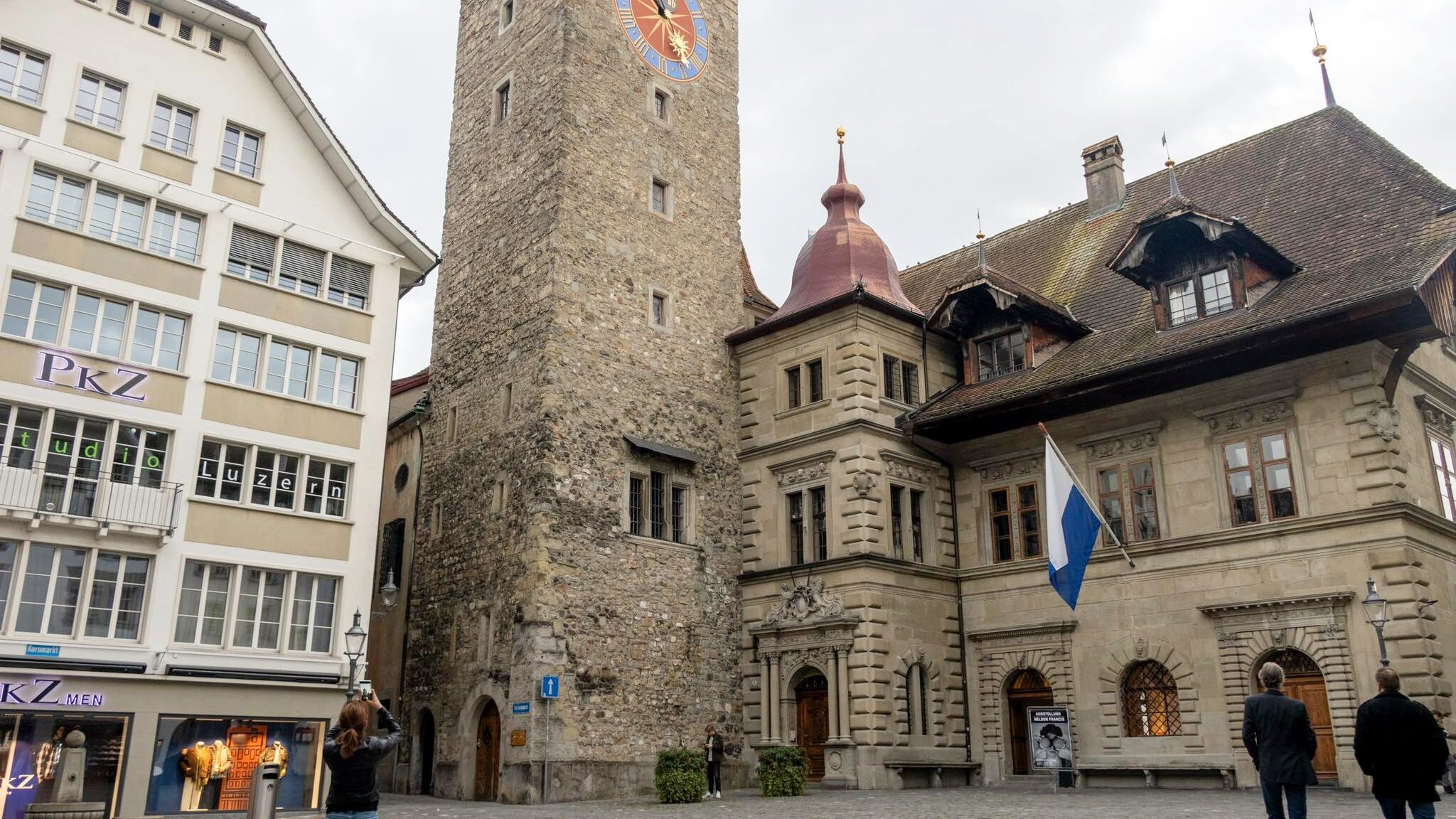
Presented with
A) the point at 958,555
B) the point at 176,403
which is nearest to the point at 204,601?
the point at 176,403

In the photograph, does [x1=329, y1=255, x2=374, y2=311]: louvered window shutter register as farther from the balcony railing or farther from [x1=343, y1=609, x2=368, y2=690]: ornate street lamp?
[x1=343, y1=609, x2=368, y2=690]: ornate street lamp

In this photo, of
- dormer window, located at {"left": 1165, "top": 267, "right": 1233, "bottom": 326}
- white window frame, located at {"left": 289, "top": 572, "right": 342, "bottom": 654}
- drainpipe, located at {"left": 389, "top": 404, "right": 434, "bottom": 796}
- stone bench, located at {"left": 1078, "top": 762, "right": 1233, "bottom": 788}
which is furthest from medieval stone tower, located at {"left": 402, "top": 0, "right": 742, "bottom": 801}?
dormer window, located at {"left": 1165, "top": 267, "right": 1233, "bottom": 326}

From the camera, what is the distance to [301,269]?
76.1ft

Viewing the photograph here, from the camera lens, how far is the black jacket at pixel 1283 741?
977 centimetres

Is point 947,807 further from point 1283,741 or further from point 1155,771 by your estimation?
point 1283,741

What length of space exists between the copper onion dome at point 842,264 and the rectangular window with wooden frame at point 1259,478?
28.1 ft

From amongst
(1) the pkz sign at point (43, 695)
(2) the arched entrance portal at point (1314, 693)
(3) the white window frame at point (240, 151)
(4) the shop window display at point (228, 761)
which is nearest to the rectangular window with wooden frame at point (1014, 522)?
(2) the arched entrance portal at point (1314, 693)

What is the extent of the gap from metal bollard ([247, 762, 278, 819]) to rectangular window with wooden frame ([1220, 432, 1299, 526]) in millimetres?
18038

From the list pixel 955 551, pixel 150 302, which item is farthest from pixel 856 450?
pixel 150 302

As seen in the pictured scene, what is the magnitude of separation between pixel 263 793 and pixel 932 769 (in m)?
14.9

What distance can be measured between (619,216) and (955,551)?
11.4 metres

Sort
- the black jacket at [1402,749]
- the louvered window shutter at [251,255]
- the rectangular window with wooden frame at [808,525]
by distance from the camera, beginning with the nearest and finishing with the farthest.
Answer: the black jacket at [1402,749] → the louvered window shutter at [251,255] → the rectangular window with wooden frame at [808,525]

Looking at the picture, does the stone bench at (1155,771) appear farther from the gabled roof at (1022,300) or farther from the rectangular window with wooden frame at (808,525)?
the gabled roof at (1022,300)

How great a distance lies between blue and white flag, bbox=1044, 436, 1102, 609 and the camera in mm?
21312
